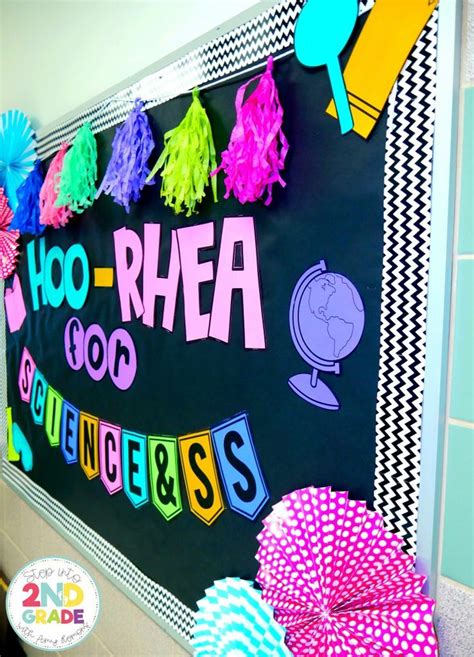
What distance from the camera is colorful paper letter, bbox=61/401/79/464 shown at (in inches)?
50.4

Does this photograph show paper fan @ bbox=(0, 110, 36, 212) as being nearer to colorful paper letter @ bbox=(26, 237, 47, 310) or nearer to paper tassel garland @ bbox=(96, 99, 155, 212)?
colorful paper letter @ bbox=(26, 237, 47, 310)

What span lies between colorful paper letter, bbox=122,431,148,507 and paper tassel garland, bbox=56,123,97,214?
48 centimetres

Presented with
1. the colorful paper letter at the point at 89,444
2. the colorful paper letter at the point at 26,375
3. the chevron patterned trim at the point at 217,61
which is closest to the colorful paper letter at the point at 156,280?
the chevron patterned trim at the point at 217,61

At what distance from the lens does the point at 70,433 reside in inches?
51.5

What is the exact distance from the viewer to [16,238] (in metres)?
1.55

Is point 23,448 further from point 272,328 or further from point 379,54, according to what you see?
point 379,54

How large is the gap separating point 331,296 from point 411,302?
11 cm

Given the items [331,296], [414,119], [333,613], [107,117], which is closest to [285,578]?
[333,613]

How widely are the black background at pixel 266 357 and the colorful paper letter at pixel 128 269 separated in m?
0.02

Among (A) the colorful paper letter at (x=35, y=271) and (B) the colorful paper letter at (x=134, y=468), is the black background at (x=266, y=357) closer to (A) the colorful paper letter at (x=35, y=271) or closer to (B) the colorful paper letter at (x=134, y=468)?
(B) the colorful paper letter at (x=134, y=468)

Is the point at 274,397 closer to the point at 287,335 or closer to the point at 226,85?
the point at 287,335

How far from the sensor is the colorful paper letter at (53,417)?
4.46ft

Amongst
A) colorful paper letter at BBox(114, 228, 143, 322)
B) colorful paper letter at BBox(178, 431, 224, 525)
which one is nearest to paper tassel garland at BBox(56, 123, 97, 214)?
colorful paper letter at BBox(114, 228, 143, 322)

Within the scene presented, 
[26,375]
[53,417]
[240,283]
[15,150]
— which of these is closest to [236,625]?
[240,283]
